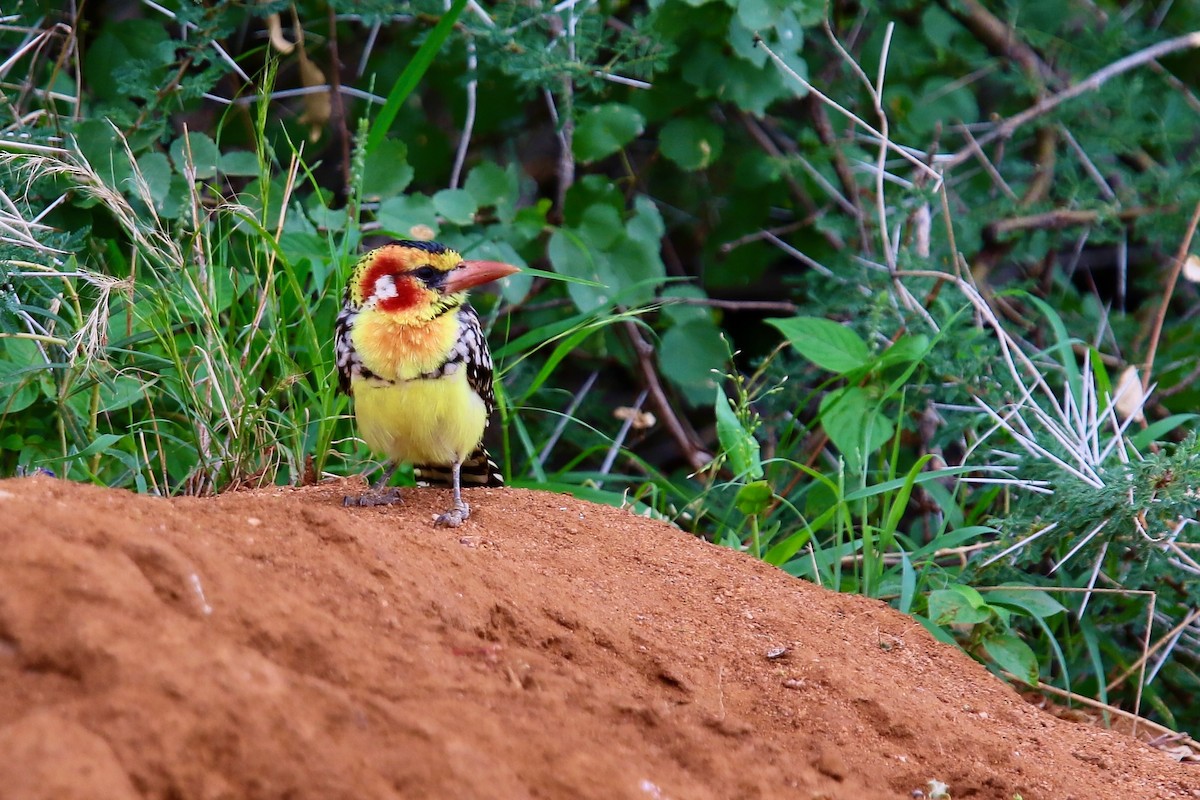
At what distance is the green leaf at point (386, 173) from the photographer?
4.75m

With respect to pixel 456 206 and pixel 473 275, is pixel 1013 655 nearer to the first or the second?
pixel 473 275

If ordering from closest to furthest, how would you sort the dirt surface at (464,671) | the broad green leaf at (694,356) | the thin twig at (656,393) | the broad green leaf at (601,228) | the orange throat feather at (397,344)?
the dirt surface at (464,671), the orange throat feather at (397,344), the broad green leaf at (601,228), the broad green leaf at (694,356), the thin twig at (656,393)

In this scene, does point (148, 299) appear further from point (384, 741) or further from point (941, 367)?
A: point (941, 367)

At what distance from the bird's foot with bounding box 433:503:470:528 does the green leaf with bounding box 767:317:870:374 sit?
1.45 metres

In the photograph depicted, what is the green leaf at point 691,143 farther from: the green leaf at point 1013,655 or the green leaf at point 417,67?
the green leaf at point 1013,655

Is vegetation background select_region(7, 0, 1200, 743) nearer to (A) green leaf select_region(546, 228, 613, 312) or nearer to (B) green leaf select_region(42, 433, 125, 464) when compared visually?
(A) green leaf select_region(546, 228, 613, 312)

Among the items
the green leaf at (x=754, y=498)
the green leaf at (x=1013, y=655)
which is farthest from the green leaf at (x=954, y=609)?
the green leaf at (x=754, y=498)

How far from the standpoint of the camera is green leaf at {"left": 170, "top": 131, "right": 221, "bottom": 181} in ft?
14.4

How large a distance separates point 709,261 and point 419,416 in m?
2.93

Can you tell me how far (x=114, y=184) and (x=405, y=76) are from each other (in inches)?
41.8

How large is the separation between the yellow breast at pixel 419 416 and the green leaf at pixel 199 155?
4.01 ft

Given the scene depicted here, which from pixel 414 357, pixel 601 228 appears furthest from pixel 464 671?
pixel 601 228

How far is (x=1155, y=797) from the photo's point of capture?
2797 mm

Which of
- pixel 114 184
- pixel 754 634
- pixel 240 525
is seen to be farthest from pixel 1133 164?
pixel 240 525
